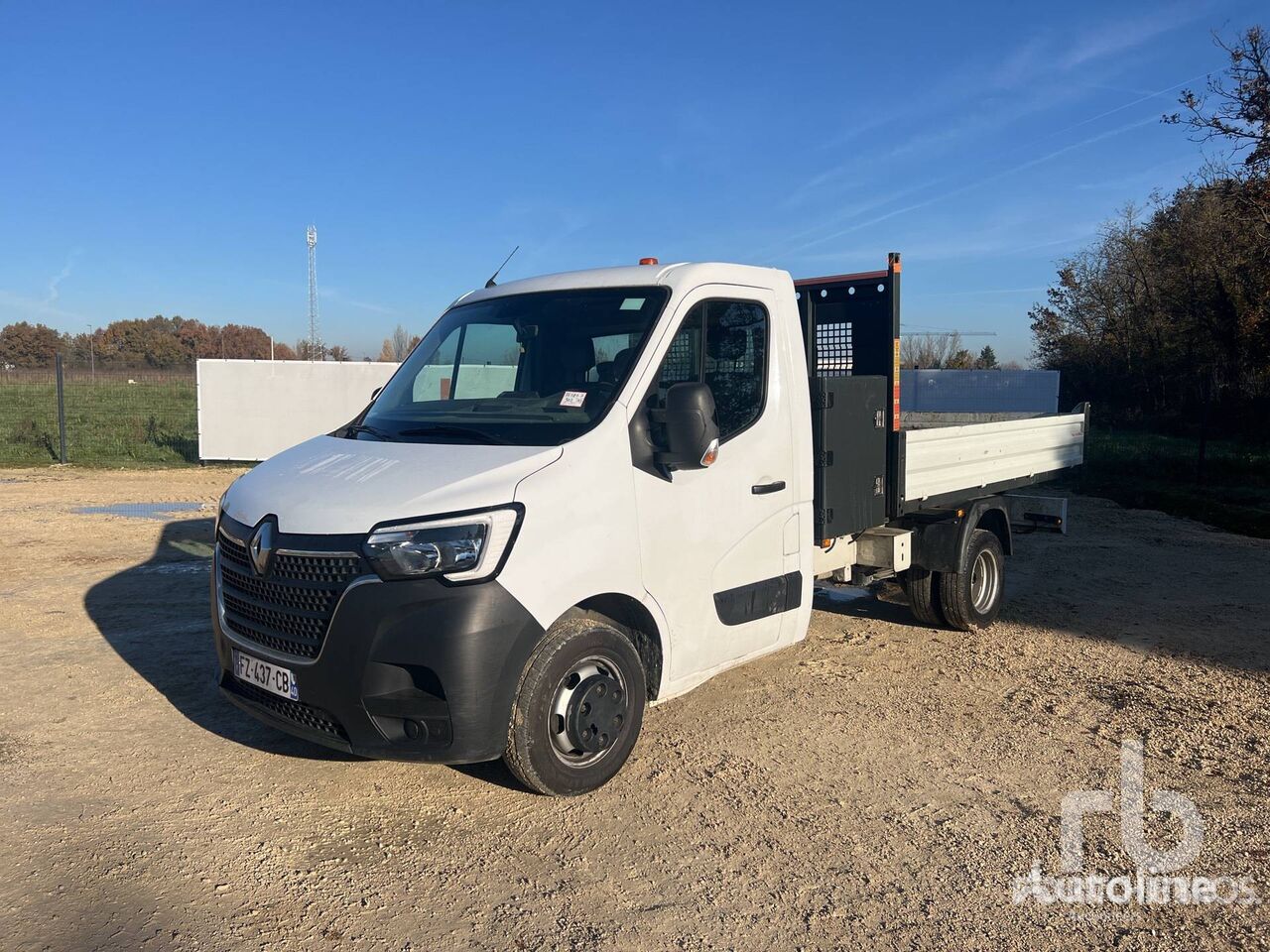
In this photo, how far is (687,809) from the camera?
13.2 ft

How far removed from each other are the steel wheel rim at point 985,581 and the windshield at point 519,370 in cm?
394

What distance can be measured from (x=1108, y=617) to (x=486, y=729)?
5824mm

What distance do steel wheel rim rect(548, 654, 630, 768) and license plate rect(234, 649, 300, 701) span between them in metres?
1.06

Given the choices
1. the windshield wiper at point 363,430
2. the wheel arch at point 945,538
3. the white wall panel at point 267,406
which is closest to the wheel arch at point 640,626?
the windshield wiper at point 363,430

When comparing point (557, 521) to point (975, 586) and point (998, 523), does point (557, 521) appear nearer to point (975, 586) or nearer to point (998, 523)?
point (975, 586)

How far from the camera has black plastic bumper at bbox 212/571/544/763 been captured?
3457mm

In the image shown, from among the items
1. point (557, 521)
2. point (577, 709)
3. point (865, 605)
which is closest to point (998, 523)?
point (865, 605)

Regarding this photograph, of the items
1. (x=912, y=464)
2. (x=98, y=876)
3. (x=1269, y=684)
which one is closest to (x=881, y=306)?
(x=912, y=464)

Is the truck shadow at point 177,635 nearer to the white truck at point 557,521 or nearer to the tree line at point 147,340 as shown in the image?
the white truck at point 557,521

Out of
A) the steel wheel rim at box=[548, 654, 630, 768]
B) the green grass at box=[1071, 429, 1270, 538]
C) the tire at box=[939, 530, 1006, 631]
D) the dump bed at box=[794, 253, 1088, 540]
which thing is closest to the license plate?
the steel wheel rim at box=[548, 654, 630, 768]

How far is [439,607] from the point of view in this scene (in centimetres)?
345

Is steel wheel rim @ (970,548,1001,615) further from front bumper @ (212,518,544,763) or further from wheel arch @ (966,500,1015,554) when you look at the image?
front bumper @ (212,518,544,763)

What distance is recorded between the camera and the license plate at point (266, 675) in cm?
374

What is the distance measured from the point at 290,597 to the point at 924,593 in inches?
188
